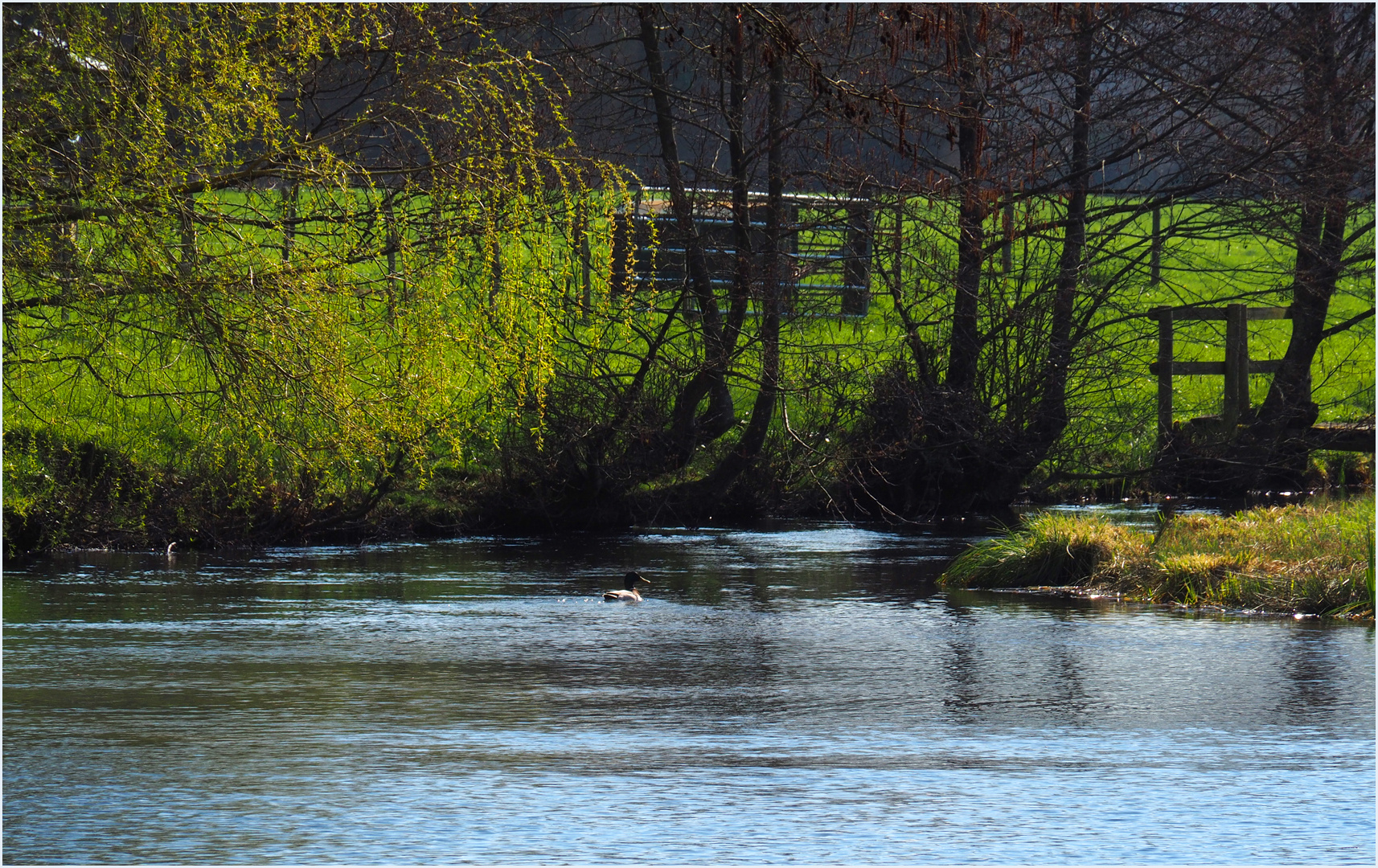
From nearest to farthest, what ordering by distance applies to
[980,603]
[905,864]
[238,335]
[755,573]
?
[905,864] < [238,335] < [980,603] < [755,573]

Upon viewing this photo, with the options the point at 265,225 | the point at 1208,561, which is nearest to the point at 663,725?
the point at 265,225

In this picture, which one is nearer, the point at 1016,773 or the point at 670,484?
the point at 1016,773

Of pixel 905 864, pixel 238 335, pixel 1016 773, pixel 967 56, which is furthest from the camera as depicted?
pixel 967 56

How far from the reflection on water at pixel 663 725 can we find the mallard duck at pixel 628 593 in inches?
9.8

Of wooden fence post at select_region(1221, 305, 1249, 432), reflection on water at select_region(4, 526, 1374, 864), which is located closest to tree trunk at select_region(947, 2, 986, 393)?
wooden fence post at select_region(1221, 305, 1249, 432)

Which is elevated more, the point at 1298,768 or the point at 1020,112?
the point at 1020,112

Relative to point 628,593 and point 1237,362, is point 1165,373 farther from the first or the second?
point 628,593

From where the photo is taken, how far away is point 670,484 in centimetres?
2242

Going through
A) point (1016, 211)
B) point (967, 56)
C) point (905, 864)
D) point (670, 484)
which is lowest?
point (905, 864)

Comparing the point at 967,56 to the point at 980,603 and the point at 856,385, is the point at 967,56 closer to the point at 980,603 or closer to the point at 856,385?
the point at 856,385

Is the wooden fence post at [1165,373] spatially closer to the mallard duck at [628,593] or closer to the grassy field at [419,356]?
the grassy field at [419,356]

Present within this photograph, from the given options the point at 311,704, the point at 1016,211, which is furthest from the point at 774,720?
the point at 1016,211

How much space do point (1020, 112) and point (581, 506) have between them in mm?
7644

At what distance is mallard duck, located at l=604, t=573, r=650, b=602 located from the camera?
15.9m
